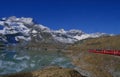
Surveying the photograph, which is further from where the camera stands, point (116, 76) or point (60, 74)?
point (116, 76)

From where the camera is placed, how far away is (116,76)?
46000 millimetres

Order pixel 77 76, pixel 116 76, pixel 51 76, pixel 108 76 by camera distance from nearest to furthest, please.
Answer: pixel 51 76, pixel 77 76, pixel 108 76, pixel 116 76

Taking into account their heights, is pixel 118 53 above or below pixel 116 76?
above

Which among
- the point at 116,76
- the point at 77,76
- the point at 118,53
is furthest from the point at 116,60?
the point at 77,76

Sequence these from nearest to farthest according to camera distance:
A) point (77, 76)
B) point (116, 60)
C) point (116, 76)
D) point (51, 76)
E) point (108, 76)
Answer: point (51, 76)
point (77, 76)
point (108, 76)
point (116, 76)
point (116, 60)

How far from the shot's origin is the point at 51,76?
25.5m

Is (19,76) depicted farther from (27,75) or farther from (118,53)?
(118,53)

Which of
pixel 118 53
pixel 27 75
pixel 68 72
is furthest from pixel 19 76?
pixel 118 53

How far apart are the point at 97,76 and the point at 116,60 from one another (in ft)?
95.9

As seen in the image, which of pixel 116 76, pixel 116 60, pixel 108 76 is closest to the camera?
pixel 108 76

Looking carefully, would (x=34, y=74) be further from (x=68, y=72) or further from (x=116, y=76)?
(x=116, y=76)

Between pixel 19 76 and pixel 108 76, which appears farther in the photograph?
pixel 108 76

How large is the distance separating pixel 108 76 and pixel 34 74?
18972 millimetres

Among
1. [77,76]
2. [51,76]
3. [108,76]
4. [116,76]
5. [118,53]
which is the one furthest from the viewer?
[118,53]
